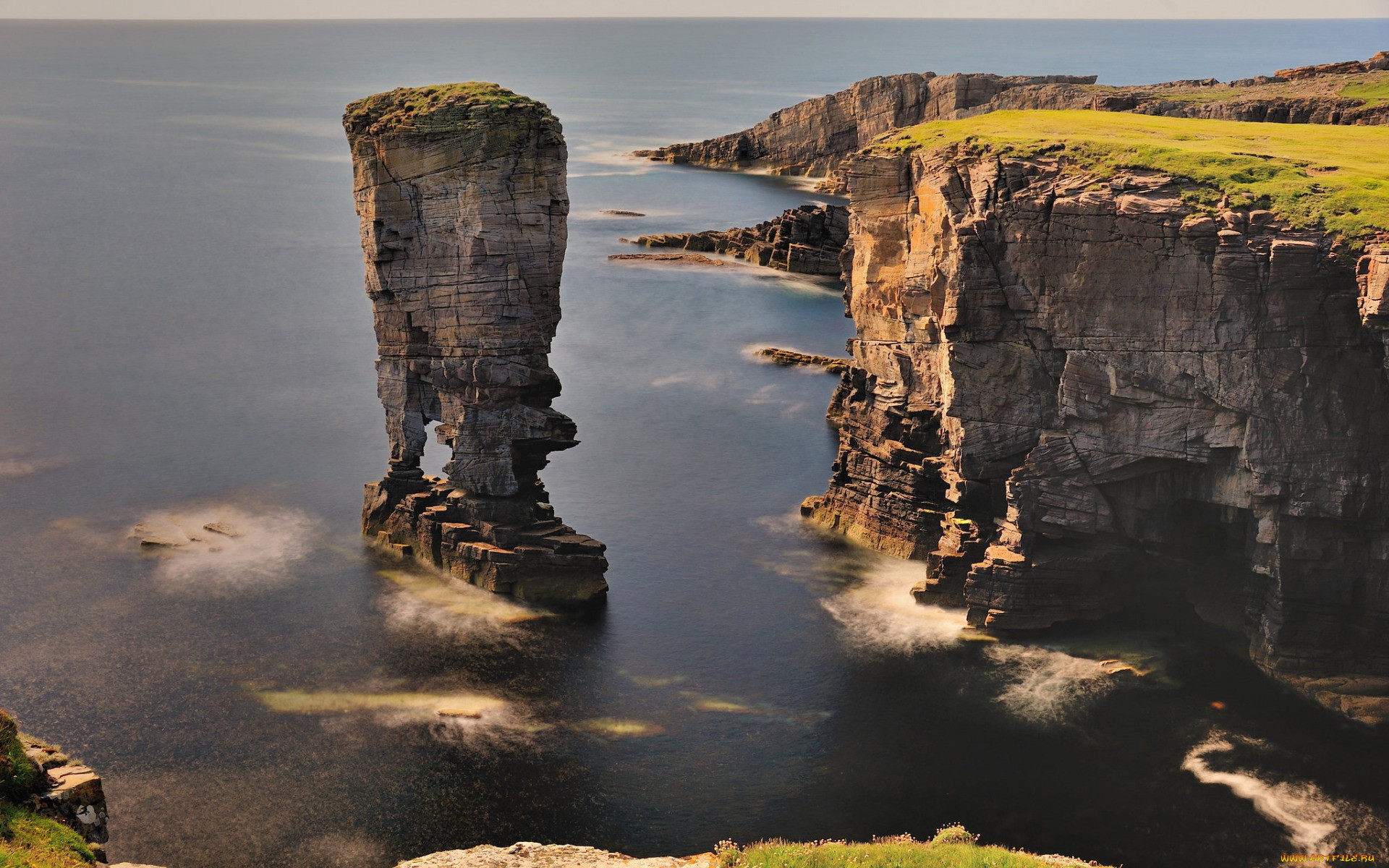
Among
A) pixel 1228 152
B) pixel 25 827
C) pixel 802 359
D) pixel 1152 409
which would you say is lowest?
pixel 25 827

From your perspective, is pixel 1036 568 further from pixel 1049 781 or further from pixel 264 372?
pixel 264 372

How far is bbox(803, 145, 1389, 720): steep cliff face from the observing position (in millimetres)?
50688

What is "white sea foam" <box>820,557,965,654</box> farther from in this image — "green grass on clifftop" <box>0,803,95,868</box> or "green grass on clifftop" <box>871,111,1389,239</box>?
"green grass on clifftop" <box>0,803,95,868</box>

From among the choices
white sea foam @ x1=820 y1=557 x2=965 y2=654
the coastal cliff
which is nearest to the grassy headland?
white sea foam @ x1=820 y1=557 x2=965 y2=654

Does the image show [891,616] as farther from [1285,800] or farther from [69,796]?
[69,796]

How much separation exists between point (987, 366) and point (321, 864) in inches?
1331

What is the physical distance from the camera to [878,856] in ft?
124

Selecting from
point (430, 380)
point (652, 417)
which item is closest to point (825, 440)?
point (652, 417)

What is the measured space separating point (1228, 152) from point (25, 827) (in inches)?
1962

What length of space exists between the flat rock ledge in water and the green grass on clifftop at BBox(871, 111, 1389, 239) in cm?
3249

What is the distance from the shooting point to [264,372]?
99125 millimetres

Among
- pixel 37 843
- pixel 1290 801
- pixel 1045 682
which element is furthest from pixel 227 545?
pixel 1290 801

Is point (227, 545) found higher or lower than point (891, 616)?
higher

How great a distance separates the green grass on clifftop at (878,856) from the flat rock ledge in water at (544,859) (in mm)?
1123
